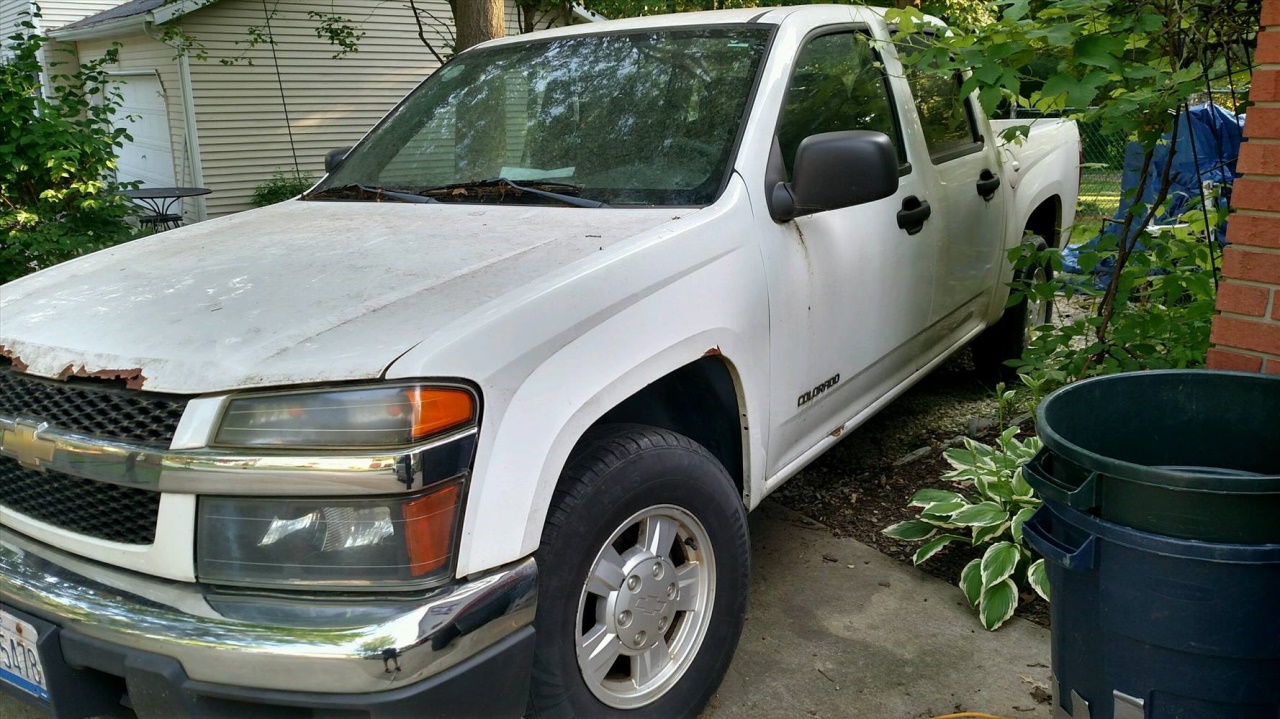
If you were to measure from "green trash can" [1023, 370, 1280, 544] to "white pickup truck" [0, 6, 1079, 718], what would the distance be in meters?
0.80

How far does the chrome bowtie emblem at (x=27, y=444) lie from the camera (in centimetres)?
204

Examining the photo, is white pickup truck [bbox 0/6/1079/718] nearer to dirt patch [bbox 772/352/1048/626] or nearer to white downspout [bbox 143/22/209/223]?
dirt patch [bbox 772/352/1048/626]

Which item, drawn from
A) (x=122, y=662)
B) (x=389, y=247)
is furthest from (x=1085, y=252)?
(x=122, y=662)

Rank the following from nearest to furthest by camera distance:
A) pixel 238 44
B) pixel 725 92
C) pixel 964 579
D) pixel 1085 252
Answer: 1. pixel 725 92
2. pixel 964 579
3. pixel 1085 252
4. pixel 238 44

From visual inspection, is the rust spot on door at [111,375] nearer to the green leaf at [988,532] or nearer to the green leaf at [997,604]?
the green leaf at [997,604]

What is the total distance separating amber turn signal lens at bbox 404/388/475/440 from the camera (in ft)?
6.00

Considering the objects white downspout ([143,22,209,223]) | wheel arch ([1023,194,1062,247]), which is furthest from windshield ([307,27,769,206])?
white downspout ([143,22,209,223])

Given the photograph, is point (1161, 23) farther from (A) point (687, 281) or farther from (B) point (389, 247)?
(B) point (389, 247)

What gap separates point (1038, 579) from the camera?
3158 millimetres

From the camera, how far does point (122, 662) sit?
1.85 meters

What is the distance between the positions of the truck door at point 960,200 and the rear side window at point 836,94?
282 millimetres

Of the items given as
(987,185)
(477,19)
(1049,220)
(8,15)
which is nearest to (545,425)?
(987,185)

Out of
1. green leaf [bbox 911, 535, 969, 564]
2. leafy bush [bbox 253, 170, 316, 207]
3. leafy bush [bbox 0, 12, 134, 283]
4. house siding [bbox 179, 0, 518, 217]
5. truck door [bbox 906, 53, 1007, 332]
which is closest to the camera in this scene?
green leaf [bbox 911, 535, 969, 564]

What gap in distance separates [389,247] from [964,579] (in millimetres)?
2107
